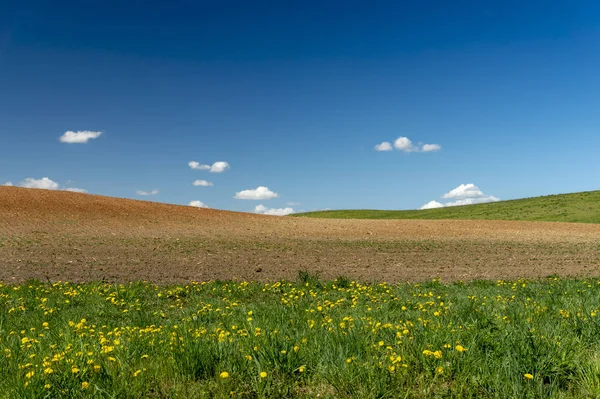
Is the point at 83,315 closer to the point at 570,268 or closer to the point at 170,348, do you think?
the point at 170,348

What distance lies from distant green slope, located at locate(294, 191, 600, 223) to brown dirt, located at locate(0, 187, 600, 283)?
11243 mm

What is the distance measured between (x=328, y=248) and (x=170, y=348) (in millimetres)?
19039

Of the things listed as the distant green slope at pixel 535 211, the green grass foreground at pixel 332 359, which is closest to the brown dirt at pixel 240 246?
the green grass foreground at pixel 332 359

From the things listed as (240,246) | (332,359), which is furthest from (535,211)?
(332,359)

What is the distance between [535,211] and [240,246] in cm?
4472

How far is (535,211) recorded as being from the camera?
56.0 metres

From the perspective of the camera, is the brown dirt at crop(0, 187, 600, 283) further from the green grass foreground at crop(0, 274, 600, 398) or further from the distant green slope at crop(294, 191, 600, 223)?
the distant green slope at crop(294, 191, 600, 223)

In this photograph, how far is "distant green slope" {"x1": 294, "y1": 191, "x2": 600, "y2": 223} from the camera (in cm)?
5116

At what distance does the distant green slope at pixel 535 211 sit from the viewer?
51.2m

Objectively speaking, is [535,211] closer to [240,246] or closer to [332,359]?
[240,246]

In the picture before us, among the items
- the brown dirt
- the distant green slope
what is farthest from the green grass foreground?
the distant green slope

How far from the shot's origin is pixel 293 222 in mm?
42844

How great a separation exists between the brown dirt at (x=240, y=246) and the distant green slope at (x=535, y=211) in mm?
11243

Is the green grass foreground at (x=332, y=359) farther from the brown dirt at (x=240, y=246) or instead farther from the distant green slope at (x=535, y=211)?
the distant green slope at (x=535, y=211)
